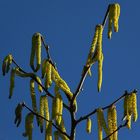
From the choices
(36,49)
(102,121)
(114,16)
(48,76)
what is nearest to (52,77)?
(48,76)

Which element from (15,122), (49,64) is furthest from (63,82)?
(15,122)

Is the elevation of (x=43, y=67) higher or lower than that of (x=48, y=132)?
higher

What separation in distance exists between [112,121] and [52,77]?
100cm

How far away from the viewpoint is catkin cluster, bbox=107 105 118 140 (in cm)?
691

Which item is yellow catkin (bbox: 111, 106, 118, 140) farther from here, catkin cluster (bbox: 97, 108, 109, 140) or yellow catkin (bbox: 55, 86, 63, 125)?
yellow catkin (bbox: 55, 86, 63, 125)

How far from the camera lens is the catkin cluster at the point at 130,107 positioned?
7086 millimetres

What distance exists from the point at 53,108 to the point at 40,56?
78 centimetres

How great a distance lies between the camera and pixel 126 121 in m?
7.25

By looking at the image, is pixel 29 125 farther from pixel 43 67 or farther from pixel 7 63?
pixel 7 63

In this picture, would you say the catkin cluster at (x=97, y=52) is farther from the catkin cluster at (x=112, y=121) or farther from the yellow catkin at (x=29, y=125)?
the yellow catkin at (x=29, y=125)

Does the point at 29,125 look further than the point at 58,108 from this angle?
Yes

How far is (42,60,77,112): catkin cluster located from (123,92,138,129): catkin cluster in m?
0.77

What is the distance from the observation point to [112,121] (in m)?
7.00

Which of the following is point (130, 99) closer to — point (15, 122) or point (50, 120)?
point (50, 120)
